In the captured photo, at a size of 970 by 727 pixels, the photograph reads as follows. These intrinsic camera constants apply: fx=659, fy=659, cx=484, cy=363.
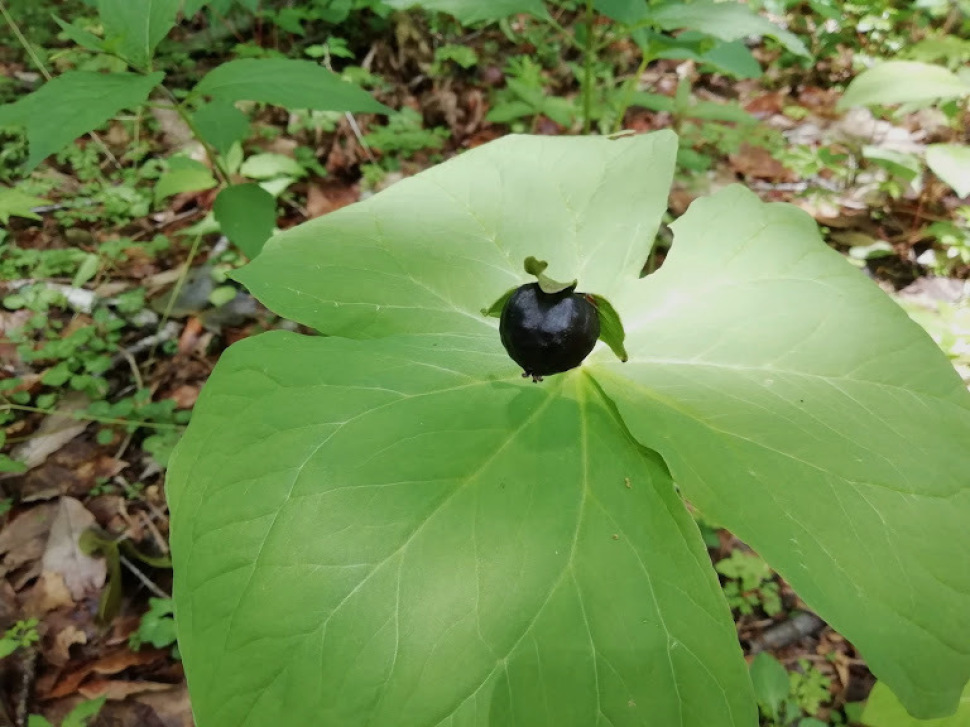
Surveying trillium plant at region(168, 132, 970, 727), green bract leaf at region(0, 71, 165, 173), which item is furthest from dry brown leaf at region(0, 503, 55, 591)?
trillium plant at region(168, 132, 970, 727)

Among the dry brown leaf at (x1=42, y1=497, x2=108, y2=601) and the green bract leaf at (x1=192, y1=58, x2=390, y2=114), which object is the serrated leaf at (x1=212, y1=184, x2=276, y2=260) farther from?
the dry brown leaf at (x1=42, y1=497, x2=108, y2=601)

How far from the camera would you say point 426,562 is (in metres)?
0.99

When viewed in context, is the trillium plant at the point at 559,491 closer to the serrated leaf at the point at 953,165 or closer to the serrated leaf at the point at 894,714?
the serrated leaf at the point at 894,714

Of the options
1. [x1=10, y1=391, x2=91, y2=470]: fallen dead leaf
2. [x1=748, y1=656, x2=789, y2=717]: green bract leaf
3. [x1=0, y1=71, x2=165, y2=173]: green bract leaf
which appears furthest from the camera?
[x1=10, y1=391, x2=91, y2=470]: fallen dead leaf

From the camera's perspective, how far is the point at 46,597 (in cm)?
204

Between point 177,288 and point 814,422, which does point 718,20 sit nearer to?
point 814,422

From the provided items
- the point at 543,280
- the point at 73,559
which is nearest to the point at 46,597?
the point at 73,559

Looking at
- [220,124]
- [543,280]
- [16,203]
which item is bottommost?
[16,203]

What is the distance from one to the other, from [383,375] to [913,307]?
7.55 ft

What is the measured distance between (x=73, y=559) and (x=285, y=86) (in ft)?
5.31

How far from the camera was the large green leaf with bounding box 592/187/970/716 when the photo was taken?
3.20 feet

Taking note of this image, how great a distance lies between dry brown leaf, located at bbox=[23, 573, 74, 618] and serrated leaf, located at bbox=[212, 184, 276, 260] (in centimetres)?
120

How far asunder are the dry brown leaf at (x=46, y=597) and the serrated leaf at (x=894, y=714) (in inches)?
87.5

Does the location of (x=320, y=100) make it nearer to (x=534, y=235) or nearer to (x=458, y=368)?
(x=534, y=235)
